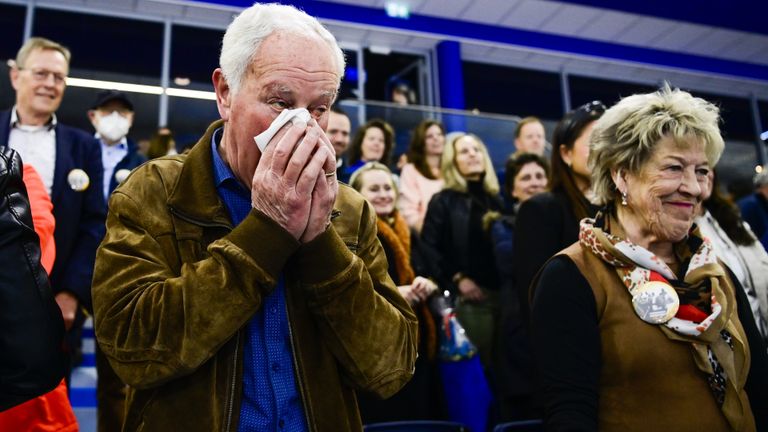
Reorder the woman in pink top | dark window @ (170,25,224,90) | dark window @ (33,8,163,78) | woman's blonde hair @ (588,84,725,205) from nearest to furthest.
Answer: woman's blonde hair @ (588,84,725,205)
the woman in pink top
dark window @ (33,8,163,78)
dark window @ (170,25,224,90)

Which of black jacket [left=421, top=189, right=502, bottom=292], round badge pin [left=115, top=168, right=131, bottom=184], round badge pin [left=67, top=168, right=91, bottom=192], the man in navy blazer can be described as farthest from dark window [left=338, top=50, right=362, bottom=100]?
round badge pin [left=67, top=168, right=91, bottom=192]

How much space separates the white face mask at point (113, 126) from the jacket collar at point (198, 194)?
2.53 metres

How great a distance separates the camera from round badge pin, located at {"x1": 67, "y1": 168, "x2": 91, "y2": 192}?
7.29ft

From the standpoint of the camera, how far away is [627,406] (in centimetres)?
141

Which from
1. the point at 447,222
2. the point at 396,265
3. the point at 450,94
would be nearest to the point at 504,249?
the point at 447,222

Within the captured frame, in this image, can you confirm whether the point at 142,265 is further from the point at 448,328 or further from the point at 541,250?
the point at 448,328

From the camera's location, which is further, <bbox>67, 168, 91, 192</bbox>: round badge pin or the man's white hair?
<bbox>67, 168, 91, 192</bbox>: round badge pin

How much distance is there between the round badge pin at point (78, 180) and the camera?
222 centimetres

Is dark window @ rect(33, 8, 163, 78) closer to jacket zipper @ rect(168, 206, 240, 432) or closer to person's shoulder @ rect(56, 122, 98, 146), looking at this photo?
person's shoulder @ rect(56, 122, 98, 146)

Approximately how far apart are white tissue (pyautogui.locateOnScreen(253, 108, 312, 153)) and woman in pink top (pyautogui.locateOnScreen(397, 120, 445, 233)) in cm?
258

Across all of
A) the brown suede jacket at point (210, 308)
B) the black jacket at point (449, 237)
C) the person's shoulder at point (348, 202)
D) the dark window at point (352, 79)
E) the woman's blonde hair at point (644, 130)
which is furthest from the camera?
the dark window at point (352, 79)

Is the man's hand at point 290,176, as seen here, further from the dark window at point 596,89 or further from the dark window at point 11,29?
the dark window at point 596,89

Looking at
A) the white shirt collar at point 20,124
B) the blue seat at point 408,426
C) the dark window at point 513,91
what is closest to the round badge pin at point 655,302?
the blue seat at point 408,426

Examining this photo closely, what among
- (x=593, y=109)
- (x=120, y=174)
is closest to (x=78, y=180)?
(x=120, y=174)
